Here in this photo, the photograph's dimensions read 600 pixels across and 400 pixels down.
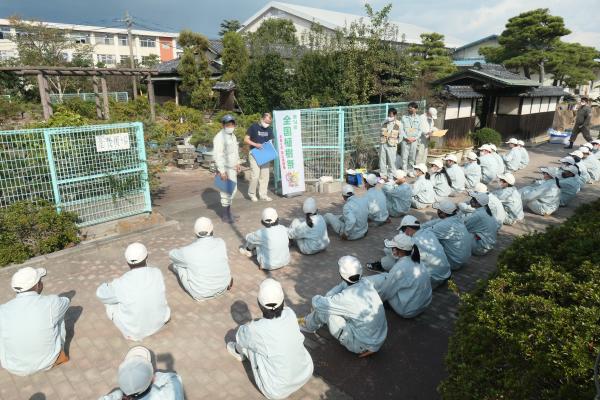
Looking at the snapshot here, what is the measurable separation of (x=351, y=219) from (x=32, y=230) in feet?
17.4

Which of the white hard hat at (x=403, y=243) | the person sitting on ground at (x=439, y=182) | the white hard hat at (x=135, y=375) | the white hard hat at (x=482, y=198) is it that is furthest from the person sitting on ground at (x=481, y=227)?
the white hard hat at (x=135, y=375)

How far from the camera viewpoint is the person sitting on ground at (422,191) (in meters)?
9.27

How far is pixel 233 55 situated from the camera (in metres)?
25.0

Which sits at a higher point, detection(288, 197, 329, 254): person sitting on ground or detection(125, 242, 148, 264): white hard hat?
detection(125, 242, 148, 264): white hard hat

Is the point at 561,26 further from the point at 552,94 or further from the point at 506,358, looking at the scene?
the point at 506,358

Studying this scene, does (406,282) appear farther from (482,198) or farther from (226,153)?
(226,153)

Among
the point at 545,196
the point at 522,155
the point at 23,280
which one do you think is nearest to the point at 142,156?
the point at 23,280

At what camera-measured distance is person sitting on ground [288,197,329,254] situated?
6.65m

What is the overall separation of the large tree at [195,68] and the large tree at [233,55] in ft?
4.15

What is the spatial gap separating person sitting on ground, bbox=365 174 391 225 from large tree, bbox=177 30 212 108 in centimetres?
1841

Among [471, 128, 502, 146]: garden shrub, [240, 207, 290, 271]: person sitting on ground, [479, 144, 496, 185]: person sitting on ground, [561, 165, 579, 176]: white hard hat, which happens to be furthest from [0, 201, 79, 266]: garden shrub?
[471, 128, 502, 146]: garden shrub

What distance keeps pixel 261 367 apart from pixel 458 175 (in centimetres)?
816

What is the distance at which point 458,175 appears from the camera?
10.2 meters

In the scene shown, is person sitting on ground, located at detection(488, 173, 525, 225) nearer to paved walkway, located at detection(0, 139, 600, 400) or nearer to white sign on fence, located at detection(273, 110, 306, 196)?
paved walkway, located at detection(0, 139, 600, 400)
